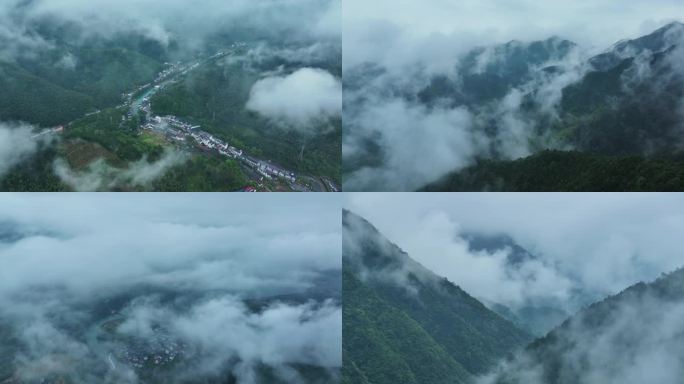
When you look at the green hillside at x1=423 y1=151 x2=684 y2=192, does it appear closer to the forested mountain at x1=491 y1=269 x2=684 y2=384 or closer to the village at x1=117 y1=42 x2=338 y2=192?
the forested mountain at x1=491 y1=269 x2=684 y2=384

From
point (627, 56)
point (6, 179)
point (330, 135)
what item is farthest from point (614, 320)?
point (627, 56)

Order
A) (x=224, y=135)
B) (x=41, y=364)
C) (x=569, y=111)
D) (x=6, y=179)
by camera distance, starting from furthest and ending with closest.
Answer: (x=569, y=111)
(x=224, y=135)
(x=6, y=179)
(x=41, y=364)

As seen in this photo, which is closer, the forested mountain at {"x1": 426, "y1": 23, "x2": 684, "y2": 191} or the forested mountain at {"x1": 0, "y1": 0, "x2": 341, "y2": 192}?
the forested mountain at {"x1": 0, "y1": 0, "x2": 341, "y2": 192}

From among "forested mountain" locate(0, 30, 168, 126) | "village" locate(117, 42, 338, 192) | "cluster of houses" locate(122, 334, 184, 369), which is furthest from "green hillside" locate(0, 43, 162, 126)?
"cluster of houses" locate(122, 334, 184, 369)

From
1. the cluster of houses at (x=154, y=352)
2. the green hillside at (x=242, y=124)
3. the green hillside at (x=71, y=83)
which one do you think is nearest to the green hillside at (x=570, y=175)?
the green hillside at (x=242, y=124)

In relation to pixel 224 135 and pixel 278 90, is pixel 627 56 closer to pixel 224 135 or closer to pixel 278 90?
pixel 278 90

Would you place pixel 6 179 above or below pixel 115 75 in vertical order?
below
